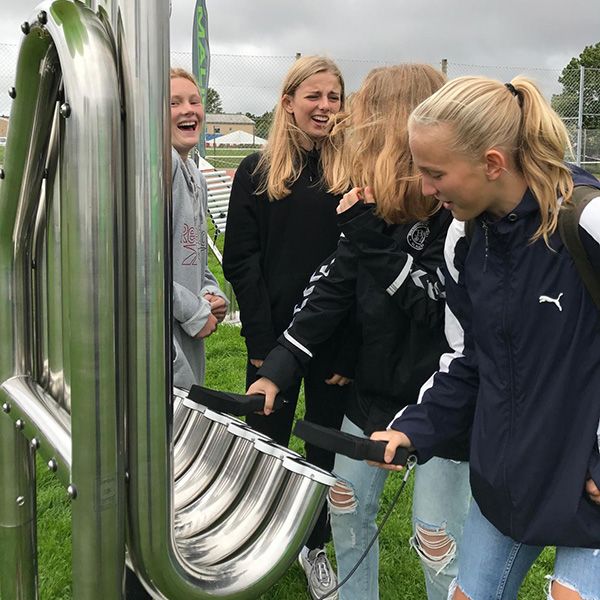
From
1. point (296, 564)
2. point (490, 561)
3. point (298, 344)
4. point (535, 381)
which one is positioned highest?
point (535, 381)

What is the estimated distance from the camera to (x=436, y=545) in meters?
1.94

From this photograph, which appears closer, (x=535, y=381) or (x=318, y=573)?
(x=535, y=381)

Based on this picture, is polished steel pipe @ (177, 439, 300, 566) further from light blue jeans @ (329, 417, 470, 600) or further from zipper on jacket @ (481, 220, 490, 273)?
light blue jeans @ (329, 417, 470, 600)

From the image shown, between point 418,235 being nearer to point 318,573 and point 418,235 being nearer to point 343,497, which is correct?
point 343,497

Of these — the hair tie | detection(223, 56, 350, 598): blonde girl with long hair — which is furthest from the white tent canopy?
the hair tie

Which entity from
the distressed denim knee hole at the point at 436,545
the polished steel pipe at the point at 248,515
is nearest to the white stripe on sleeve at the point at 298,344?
the distressed denim knee hole at the point at 436,545

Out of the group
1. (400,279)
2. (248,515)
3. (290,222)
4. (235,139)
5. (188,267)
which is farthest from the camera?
(235,139)

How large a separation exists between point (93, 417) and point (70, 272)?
0.51 ft

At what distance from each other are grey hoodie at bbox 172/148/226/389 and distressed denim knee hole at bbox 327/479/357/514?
0.56 meters

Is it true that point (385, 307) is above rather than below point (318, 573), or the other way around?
above

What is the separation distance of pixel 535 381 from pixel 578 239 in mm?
300

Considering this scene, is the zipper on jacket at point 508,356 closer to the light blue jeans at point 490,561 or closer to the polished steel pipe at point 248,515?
the light blue jeans at point 490,561

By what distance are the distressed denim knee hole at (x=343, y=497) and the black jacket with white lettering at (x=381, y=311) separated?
187 mm

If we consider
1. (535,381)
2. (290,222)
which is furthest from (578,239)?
(290,222)
